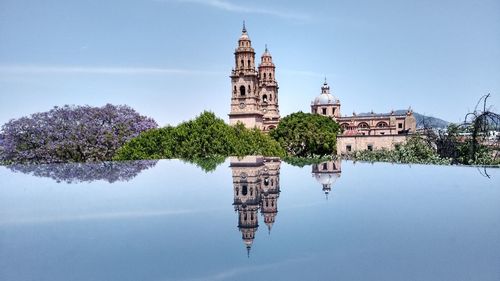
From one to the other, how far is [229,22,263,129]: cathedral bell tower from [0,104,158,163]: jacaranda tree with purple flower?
51.2ft

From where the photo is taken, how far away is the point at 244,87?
5034 cm

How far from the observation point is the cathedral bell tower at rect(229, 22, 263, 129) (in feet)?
163

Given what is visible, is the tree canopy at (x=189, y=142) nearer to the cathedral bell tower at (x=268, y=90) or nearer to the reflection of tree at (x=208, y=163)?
the reflection of tree at (x=208, y=163)

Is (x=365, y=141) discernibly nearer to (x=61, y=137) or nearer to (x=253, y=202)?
(x=61, y=137)

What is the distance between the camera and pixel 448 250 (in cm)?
268

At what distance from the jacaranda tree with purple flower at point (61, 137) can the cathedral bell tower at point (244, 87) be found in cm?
1560

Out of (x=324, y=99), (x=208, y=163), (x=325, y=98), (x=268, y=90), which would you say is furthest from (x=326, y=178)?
(x=325, y=98)

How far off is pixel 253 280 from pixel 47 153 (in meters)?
35.5

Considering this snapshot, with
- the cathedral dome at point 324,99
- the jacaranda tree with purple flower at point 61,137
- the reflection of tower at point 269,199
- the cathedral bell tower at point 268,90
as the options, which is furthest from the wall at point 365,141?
the reflection of tower at point 269,199

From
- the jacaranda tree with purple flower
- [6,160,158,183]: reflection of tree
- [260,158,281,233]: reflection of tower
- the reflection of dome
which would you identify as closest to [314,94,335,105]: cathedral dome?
the jacaranda tree with purple flower

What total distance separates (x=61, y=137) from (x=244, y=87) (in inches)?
837

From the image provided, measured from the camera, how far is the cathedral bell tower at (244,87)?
4982 cm

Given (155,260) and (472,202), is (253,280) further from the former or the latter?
(472,202)

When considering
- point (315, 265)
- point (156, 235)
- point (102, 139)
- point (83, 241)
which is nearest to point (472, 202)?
point (315, 265)
